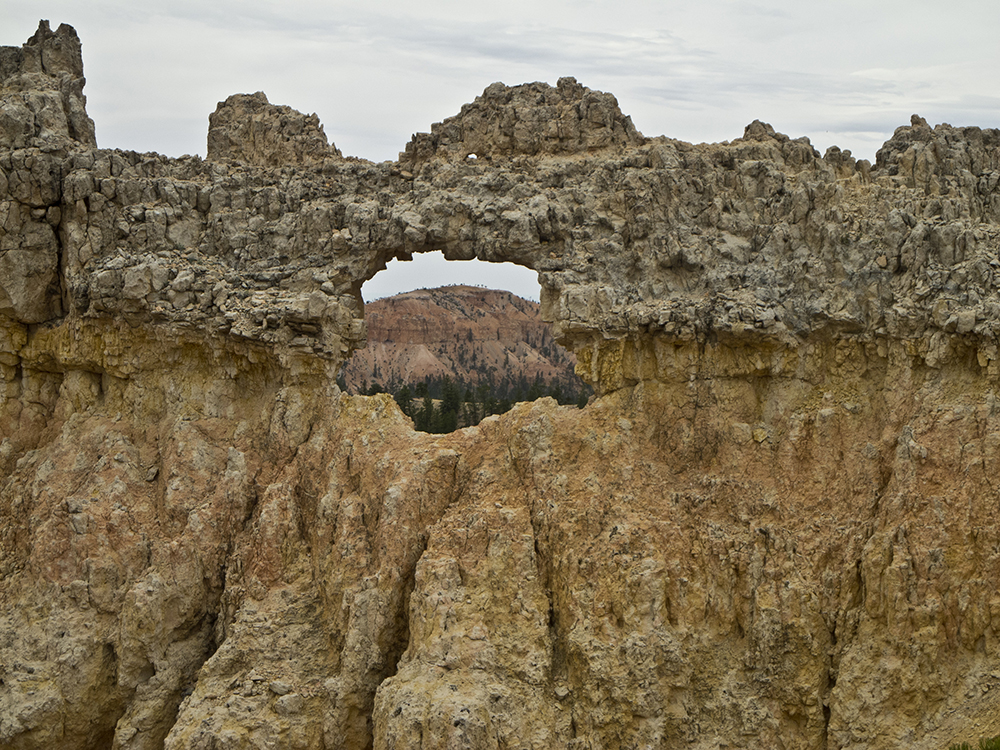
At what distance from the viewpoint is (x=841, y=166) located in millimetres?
18984

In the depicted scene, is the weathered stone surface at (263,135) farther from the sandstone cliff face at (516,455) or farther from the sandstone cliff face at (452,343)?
the sandstone cliff face at (452,343)

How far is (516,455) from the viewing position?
60.0 ft

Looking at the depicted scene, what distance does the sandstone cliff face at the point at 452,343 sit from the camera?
10962cm

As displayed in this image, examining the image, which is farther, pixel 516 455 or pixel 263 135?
pixel 263 135

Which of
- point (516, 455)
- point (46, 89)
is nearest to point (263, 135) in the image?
point (46, 89)

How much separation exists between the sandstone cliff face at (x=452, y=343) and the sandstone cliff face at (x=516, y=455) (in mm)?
81944

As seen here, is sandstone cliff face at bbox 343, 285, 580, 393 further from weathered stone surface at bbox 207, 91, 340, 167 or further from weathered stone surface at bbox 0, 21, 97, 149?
weathered stone surface at bbox 0, 21, 97, 149

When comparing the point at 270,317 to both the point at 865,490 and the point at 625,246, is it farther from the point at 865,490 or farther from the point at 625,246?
the point at 865,490

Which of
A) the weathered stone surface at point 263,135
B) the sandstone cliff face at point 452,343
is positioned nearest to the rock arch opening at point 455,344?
the sandstone cliff face at point 452,343

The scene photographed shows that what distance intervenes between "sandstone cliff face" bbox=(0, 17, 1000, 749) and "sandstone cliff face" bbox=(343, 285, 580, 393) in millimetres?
81944

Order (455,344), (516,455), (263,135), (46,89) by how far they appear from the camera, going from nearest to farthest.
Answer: (516,455) < (46,89) < (263,135) < (455,344)

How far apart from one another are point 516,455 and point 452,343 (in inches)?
3965

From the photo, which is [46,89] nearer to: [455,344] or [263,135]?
[263,135]

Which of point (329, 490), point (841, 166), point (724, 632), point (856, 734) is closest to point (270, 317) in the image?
point (329, 490)
